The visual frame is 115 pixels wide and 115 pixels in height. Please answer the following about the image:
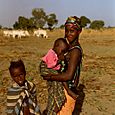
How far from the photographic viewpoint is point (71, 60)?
343 centimetres

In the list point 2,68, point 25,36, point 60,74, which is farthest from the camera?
point 25,36

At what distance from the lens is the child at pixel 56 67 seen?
348 centimetres

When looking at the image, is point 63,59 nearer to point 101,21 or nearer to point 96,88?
point 96,88

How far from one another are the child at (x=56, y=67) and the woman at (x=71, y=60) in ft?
0.18

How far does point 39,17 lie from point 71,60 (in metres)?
55.6

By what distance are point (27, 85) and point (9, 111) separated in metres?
0.32

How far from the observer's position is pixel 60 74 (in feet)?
11.3

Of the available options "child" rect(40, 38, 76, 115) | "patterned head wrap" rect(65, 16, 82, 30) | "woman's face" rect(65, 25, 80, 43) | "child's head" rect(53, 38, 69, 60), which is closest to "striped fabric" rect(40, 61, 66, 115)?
"child" rect(40, 38, 76, 115)

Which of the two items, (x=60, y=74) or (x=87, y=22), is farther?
(x=87, y=22)

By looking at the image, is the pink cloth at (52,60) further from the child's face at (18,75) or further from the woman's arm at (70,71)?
the child's face at (18,75)

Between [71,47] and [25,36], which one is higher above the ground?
[71,47]

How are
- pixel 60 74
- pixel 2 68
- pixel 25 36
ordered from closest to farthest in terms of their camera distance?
1. pixel 60 74
2. pixel 2 68
3. pixel 25 36

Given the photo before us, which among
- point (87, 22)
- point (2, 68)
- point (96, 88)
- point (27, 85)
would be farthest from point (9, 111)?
point (87, 22)

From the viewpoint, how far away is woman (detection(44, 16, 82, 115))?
3432 millimetres
